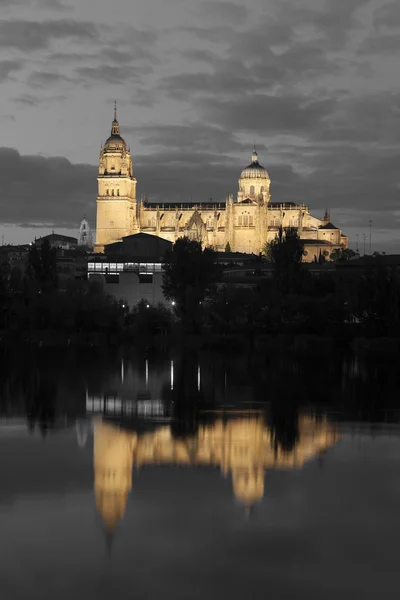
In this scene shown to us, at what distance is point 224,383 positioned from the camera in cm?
2928

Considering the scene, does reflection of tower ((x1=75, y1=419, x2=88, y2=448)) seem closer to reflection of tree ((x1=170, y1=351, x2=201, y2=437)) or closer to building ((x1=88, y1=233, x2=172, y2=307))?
reflection of tree ((x1=170, y1=351, x2=201, y2=437))

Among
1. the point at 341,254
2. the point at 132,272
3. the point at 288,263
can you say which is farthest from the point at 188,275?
the point at 341,254

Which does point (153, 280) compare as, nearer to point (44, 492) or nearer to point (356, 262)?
point (356, 262)

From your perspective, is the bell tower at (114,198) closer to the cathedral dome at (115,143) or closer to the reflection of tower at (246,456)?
the cathedral dome at (115,143)

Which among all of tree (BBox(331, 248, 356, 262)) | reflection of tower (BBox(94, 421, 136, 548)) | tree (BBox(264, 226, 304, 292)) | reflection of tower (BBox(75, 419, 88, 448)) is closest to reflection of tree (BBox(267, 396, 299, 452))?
reflection of tower (BBox(94, 421, 136, 548))

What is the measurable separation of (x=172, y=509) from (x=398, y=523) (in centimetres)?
283

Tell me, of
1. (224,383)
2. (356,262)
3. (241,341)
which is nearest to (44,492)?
(224,383)

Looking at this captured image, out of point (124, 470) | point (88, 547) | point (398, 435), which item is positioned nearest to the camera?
point (88, 547)

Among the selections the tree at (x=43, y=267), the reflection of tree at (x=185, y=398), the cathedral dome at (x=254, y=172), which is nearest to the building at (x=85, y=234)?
the cathedral dome at (x=254, y=172)

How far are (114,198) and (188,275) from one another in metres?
55.2

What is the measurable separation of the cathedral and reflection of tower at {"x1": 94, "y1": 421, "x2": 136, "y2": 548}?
280ft

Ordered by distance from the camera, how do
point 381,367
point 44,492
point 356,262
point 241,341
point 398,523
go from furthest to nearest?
point 356,262
point 241,341
point 381,367
point 44,492
point 398,523

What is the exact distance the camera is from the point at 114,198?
108 m

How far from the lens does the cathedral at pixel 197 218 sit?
107 metres
